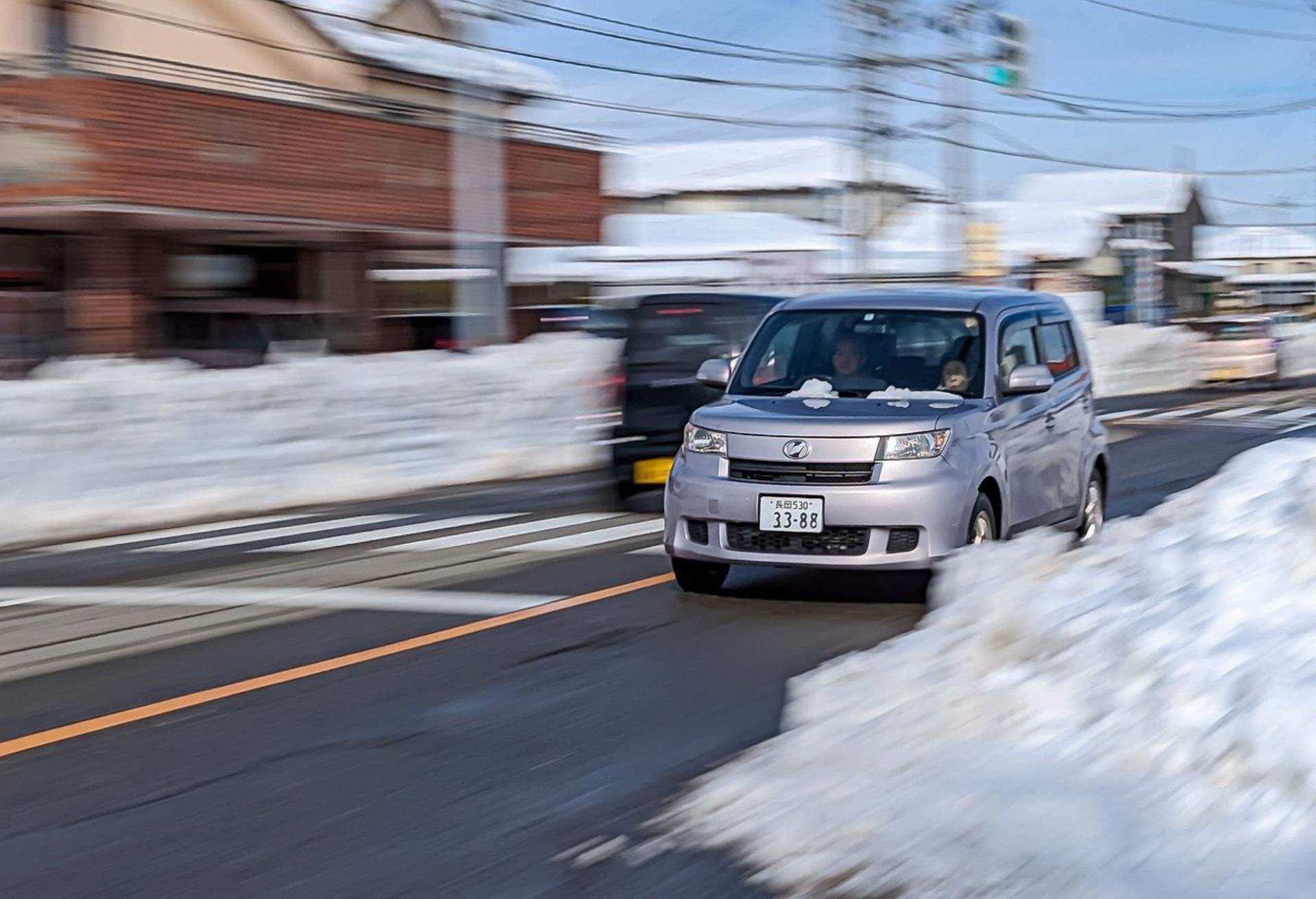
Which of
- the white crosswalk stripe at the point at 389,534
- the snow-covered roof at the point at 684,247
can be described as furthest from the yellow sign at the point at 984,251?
the white crosswalk stripe at the point at 389,534

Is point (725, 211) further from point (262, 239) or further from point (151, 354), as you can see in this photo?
point (151, 354)

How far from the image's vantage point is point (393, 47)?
35.6 m

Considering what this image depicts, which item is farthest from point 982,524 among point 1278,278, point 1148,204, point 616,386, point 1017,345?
point 1278,278

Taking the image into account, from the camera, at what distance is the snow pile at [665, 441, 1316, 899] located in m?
4.38

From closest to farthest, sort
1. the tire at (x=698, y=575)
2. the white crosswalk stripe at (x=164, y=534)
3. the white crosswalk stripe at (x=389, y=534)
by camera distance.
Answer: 1. the tire at (x=698, y=575)
2. the white crosswalk stripe at (x=389, y=534)
3. the white crosswalk stripe at (x=164, y=534)

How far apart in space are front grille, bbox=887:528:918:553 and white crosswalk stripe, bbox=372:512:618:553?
407 cm

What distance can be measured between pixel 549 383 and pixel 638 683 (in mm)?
11737

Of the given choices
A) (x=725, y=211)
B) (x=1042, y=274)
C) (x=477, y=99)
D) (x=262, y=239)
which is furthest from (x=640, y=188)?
(x=477, y=99)

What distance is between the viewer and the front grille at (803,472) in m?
8.66

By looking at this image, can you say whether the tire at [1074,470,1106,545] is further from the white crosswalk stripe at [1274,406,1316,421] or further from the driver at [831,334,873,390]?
the white crosswalk stripe at [1274,406,1316,421]

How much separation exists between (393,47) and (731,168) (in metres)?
46.8

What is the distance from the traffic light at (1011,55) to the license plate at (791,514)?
33935 mm

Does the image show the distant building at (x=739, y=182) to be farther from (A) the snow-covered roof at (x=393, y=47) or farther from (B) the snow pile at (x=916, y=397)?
A: (B) the snow pile at (x=916, y=397)

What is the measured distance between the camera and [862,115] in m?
40.3
